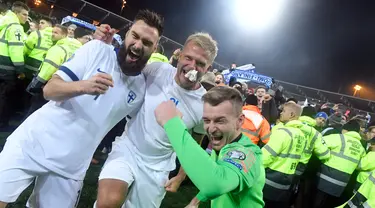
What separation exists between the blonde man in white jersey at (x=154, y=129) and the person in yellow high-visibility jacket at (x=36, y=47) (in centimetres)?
468

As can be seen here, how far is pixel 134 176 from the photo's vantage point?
2938 millimetres

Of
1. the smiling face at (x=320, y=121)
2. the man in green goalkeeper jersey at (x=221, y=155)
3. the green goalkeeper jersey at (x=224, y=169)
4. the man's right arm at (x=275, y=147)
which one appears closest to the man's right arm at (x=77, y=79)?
the man in green goalkeeper jersey at (x=221, y=155)

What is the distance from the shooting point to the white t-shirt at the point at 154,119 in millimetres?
2957

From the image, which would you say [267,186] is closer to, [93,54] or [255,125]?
[255,125]

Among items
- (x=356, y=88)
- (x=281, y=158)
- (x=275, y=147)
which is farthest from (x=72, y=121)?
(x=356, y=88)

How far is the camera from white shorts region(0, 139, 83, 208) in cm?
244

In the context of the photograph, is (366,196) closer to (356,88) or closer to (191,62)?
(191,62)

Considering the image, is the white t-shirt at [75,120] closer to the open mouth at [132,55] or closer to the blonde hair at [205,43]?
the open mouth at [132,55]

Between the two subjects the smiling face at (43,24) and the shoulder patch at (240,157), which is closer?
the shoulder patch at (240,157)

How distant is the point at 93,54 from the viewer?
2.68 m

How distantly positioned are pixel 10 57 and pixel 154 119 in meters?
4.86

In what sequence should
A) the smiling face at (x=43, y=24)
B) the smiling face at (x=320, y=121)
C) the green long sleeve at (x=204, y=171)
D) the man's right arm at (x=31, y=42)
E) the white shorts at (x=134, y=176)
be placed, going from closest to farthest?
1. the green long sleeve at (x=204, y=171)
2. the white shorts at (x=134, y=176)
3. the smiling face at (x=320, y=121)
4. the man's right arm at (x=31, y=42)
5. the smiling face at (x=43, y=24)

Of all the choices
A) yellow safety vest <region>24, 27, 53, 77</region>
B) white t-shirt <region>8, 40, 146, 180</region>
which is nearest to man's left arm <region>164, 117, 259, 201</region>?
white t-shirt <region>8, 40, 146, 180</region>

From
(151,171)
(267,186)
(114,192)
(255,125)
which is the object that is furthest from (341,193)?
(114,192)
